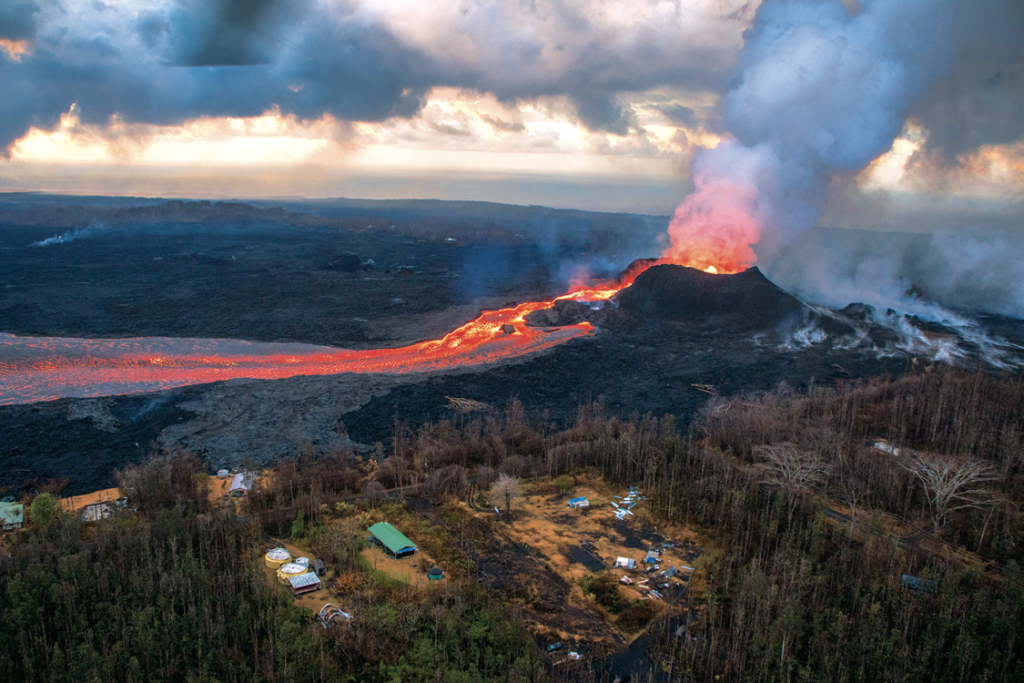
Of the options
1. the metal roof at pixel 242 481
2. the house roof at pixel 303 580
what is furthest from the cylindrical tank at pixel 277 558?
the metal roof at pixel 242 481

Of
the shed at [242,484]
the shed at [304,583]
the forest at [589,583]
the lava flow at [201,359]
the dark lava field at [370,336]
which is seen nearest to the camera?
the forest at [589,583]

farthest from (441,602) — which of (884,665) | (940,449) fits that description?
(940,449)

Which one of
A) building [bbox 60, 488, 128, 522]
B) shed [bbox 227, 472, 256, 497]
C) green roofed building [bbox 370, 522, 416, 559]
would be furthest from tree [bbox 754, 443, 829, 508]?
building [bbox 60, 488, 128, 522]

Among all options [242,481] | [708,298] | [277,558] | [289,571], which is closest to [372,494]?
[277,558]

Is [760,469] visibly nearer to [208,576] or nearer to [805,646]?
[805,646]

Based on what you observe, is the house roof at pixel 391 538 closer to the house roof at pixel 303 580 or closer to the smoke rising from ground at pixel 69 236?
the house roof at pixel 303 580

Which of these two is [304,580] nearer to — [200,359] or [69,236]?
[200,359]

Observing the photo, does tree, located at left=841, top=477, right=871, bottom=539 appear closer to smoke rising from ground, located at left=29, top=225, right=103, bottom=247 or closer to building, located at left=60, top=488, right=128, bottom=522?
building, located at left=60, top=488, right=128, bottom=522
